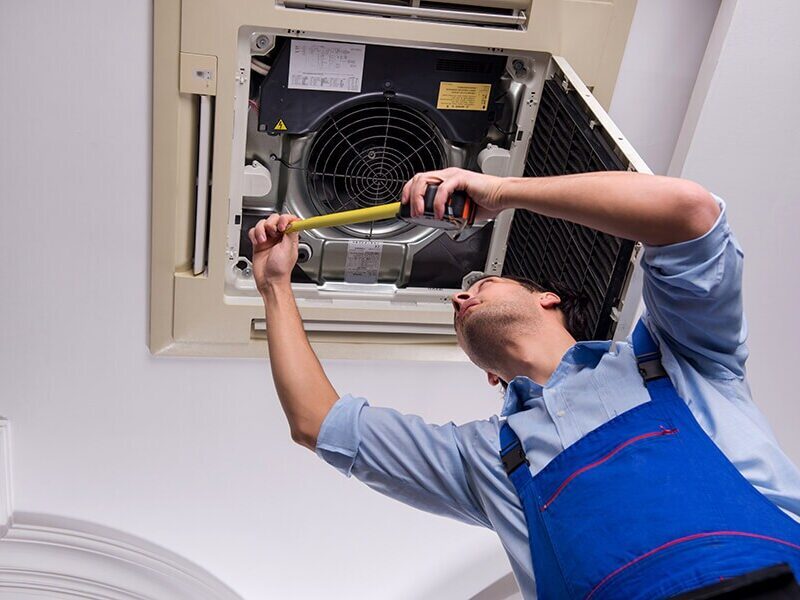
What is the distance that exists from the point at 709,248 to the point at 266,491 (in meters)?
1.43

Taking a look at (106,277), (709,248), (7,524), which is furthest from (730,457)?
(7,524)

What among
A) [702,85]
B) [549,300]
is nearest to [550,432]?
[549,300]

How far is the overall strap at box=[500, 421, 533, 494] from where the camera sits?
4.51ft

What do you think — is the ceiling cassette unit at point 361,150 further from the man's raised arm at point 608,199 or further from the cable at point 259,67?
the man's raised arm at point 608,199

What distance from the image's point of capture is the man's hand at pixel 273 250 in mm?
1534

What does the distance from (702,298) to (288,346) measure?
2.03 ft

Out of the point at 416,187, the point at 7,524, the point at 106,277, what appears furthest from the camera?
the point at 7,524

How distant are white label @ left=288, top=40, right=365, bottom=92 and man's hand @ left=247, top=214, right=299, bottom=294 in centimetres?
32

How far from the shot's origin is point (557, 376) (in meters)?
1.47

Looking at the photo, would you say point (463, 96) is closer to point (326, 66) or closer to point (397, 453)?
point (326, 66)

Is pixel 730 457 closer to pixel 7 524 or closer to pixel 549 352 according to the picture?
pixel 549 352

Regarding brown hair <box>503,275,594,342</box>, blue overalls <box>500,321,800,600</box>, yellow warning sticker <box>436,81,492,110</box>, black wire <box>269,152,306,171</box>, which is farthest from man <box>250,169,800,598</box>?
yellow warning sticker <box>436,81,492,110</box>

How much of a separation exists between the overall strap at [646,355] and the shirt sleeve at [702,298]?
22 mm

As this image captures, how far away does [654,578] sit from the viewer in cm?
124
